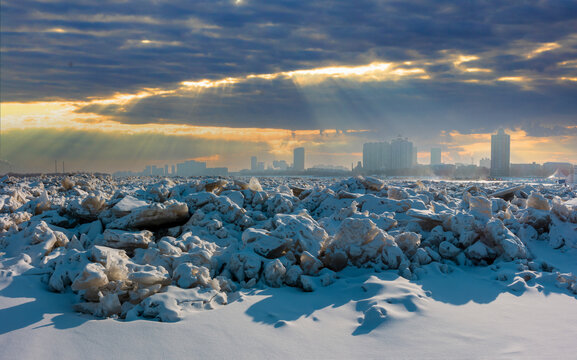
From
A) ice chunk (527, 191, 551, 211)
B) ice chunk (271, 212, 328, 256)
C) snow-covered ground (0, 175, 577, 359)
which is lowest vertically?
snow-covered ground (0, 175, 577, 359)

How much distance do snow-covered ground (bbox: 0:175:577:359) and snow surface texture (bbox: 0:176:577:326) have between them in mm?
15

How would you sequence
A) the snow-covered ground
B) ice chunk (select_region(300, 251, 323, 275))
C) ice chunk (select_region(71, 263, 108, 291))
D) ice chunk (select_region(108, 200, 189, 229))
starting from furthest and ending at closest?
A: ice chunk (select_region(108, 200, 189, 229))
ice chunk (select_region(300, 251, 323, 275))
ice chunk (select_region(71, 263, 108, 291))
the snow-covered ground

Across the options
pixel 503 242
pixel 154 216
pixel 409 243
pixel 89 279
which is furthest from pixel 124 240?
pixel 503 242

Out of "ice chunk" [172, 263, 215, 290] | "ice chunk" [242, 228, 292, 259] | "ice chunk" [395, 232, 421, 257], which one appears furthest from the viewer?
"ice chunk" [395, 232, 421, 257]

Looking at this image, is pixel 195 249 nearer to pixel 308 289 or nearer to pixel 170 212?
pixel 308 289

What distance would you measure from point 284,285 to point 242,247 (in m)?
0.96

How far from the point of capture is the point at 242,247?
15.5ft

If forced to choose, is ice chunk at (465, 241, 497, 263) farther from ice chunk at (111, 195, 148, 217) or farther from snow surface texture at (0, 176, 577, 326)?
ice chunk at (111, 195, 148, 217)

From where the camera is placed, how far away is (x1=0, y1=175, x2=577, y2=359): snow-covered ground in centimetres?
273

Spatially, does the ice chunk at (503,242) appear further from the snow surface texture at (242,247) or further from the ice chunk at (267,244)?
Answer: the ice chunk at (267,244)

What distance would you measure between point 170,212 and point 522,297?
4.36 metres

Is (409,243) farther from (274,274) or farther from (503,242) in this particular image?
(274,274)

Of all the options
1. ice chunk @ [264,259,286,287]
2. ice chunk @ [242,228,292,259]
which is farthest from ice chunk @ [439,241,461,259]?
ice chunk @ [264,259,286,287]

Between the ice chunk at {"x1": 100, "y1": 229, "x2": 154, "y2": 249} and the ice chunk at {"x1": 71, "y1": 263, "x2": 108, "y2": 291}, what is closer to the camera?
the ice chunk at {"x1": 71, "y1": 263, "x2": 108, "y2": 291}
